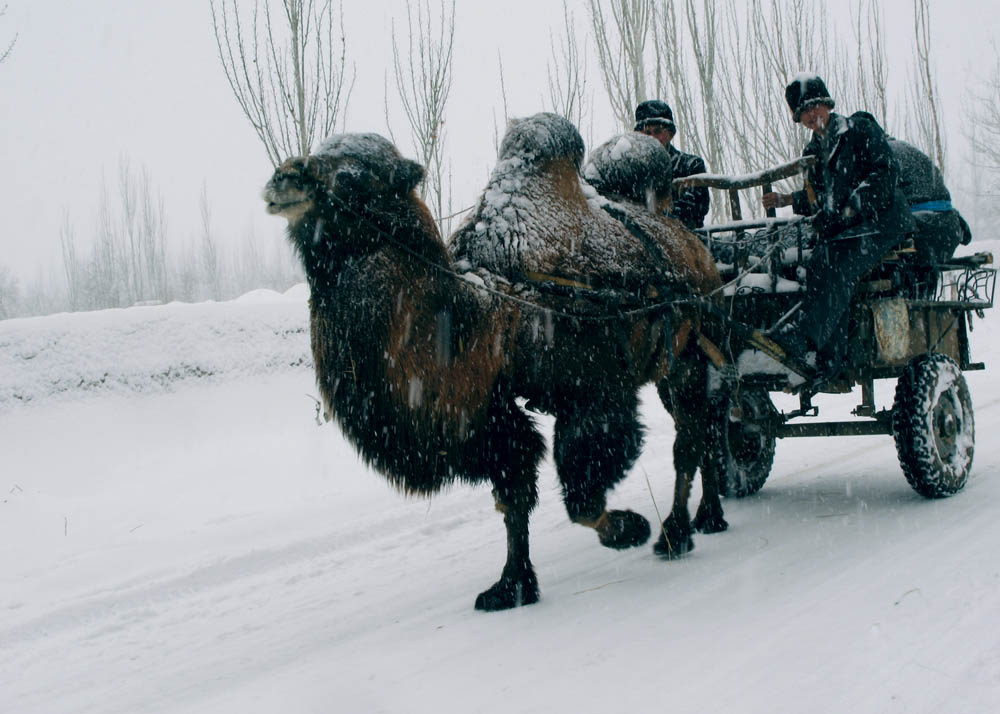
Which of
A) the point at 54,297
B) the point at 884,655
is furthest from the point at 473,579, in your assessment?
the point at 54,297

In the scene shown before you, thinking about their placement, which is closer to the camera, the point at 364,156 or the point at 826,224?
the point at 364,156

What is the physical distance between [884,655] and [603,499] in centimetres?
139

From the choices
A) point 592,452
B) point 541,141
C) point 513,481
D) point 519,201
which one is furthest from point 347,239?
point 592,452

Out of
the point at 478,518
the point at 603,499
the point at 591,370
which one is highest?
the point at 591,370

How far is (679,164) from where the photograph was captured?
5.70m

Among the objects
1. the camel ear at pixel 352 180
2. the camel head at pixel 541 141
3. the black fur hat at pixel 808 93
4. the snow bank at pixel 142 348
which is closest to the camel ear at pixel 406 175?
the camel ear at pixel 352 180

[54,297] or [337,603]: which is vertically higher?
[54,297]

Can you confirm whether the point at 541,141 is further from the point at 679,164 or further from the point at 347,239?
the point at 679,164

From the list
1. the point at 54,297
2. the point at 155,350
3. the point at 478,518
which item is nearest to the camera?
the point at 478,518

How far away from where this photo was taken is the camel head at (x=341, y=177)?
10.2 ft

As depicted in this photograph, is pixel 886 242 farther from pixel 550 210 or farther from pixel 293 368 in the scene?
pixel 293 368

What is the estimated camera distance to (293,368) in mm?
10500

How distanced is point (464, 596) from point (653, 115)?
11.5 feet

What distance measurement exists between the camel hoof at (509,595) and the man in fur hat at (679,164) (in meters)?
2.70
